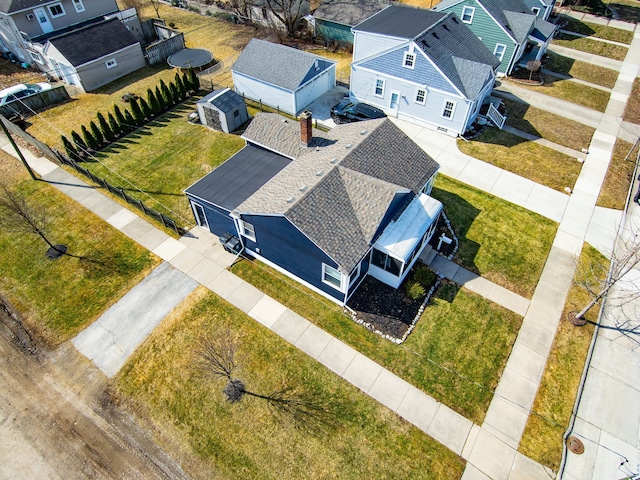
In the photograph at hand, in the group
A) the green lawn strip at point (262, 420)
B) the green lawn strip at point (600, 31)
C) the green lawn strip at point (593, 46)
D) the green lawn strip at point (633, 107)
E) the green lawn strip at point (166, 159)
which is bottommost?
the green lawn strip at point (262, 420)

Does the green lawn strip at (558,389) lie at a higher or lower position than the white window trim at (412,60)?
lower

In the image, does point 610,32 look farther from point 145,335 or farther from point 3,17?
point 3,17

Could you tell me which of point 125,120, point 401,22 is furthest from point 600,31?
point 125,120

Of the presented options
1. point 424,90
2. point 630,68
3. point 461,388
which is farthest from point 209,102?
point 630,68

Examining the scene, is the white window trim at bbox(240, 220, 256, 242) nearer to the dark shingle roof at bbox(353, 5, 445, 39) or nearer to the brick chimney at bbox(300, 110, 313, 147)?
the brick chimney at bbox(300, 110, 313, 147)

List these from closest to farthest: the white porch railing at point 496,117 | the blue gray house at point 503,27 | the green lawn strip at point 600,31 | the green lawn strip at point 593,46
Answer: the white porch railing at point 496,117 → the blue gray house at point 503,27 → the green lawn strip at point 593,46 → the green lawn strip at point 600,31

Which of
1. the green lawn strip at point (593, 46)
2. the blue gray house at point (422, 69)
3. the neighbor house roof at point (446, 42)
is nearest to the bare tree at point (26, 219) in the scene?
the blue gray house at point (422, 69)

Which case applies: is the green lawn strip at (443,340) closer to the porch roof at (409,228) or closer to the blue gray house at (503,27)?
the porch roof at (409,228)
